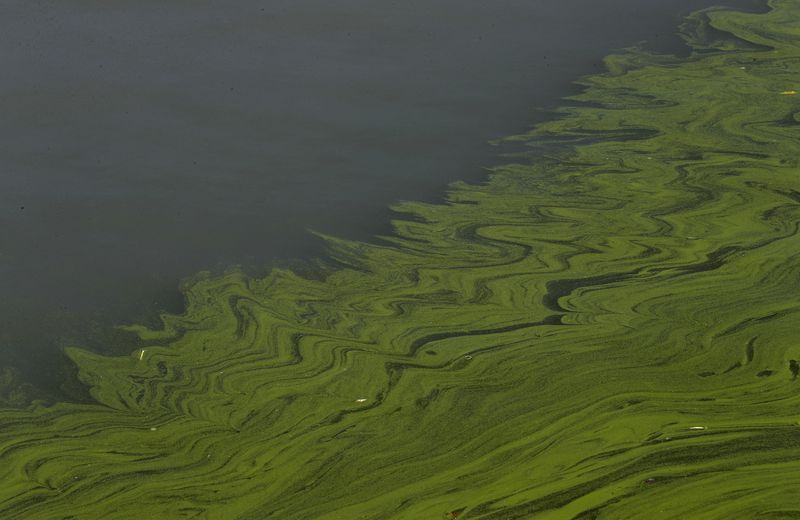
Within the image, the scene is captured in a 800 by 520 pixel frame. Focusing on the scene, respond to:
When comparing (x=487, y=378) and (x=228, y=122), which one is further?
(x=228, y=122)

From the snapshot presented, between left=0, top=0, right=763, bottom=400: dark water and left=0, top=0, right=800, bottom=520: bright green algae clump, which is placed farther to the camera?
left=0, top=0, right=763, bottom=400: dark water

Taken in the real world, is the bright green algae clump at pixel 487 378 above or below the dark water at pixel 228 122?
below

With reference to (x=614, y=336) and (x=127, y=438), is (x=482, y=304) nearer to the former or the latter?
(x=614, y=336)

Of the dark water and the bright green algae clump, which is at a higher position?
the dark water

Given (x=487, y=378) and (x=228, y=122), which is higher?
(x=228, y=122)

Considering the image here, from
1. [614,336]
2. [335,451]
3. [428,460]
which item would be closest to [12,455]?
[335,451]
